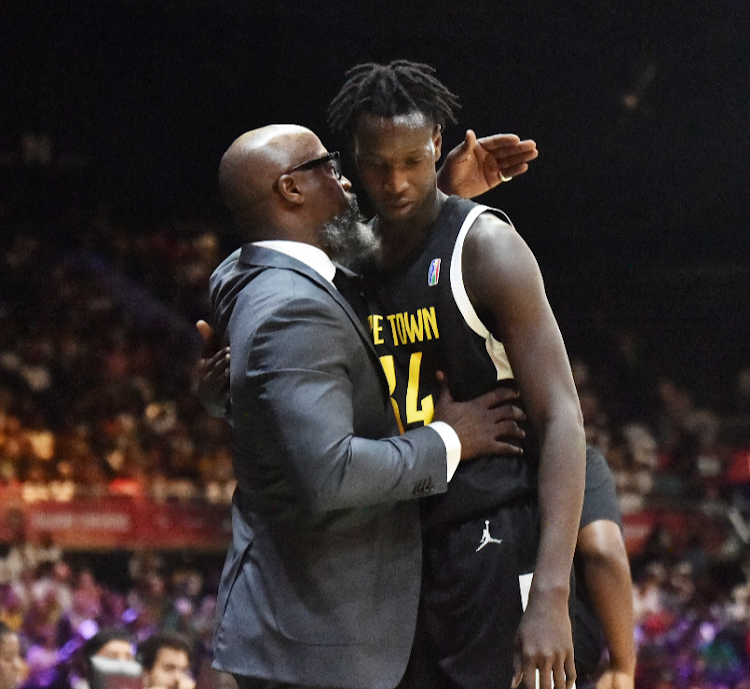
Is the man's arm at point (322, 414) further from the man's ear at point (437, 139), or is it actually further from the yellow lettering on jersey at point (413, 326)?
the man's ear at point (437, 139)

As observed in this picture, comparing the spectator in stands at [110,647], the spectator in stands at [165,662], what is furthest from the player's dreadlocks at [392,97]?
the spectator in stands at [165,662]

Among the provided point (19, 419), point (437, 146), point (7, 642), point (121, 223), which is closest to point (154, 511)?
point (19, 419)

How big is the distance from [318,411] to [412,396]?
1.27ft

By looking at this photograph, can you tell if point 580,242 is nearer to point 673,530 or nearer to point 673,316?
point 673,316

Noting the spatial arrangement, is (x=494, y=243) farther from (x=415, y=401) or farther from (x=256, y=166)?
(x=256, y=166)

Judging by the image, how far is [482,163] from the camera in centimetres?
264

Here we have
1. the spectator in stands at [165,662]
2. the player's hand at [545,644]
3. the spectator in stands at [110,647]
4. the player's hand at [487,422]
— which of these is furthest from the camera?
the spectator in stands at [165,662]

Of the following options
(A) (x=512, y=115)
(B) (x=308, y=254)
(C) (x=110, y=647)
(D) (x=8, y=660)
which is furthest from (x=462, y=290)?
(A) (x=512, y=115)

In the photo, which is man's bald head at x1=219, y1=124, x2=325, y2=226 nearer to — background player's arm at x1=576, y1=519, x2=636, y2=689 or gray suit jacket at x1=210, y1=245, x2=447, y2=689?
gray suit jacket at x1=210, y1=245, x2=447, y2=689

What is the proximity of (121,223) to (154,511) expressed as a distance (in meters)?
3.78

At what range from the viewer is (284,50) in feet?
34.6

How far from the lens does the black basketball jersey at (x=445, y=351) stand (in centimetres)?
209

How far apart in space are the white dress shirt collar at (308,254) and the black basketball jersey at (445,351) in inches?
6.1

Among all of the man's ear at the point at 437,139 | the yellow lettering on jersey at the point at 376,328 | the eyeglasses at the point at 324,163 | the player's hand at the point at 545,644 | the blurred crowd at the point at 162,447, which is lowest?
the blurred crowd at the point at 162,447
